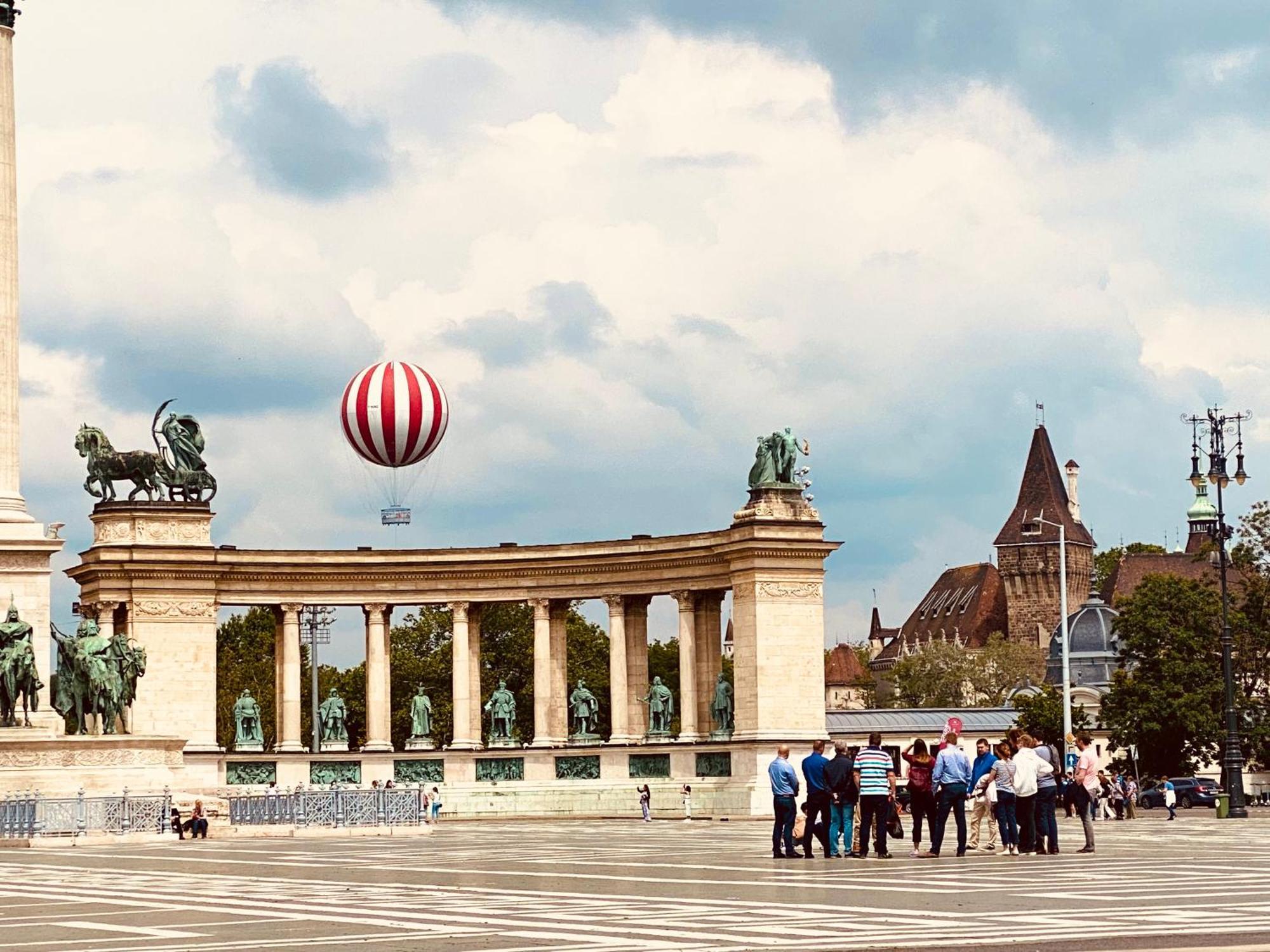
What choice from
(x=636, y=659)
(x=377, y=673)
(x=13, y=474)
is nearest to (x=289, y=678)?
(x=377, y=673)

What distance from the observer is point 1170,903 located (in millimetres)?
24547

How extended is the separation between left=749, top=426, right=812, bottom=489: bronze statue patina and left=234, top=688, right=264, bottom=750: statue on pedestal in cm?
1977

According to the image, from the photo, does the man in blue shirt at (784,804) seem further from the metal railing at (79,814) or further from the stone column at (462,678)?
the stone column at (462,678)

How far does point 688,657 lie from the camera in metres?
79.7

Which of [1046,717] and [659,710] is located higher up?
[659,710]

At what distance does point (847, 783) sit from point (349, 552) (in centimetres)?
4526

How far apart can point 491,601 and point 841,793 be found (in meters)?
44.9

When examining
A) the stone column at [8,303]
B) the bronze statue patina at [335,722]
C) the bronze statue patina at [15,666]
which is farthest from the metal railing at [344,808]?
the bronze statue patina at [335,722]

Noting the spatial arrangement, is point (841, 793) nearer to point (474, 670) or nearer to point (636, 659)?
point (636, 659)

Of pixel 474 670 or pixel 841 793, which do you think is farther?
pixel 474 670

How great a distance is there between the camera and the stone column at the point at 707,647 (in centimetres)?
7975

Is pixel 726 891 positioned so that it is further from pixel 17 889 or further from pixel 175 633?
pixel 175 633

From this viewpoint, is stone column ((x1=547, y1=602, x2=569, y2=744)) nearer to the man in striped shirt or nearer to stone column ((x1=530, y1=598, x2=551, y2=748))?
stone column ((x1=530, y1=598, x2=551, y2=748))

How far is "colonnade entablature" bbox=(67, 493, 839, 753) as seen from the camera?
A: 76.0m
